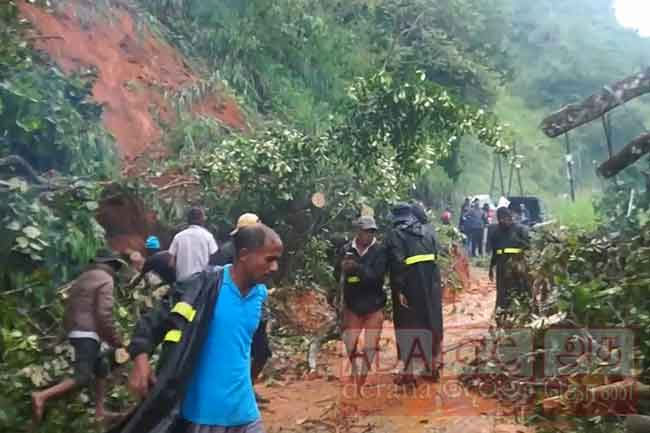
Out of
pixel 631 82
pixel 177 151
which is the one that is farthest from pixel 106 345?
pixel 177 151

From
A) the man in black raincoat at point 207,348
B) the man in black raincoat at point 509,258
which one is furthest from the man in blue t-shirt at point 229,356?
the man in black raincoat at point 509,258

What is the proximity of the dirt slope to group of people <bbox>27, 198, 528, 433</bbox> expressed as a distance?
563 cm

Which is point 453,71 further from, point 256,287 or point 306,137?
point 256,287

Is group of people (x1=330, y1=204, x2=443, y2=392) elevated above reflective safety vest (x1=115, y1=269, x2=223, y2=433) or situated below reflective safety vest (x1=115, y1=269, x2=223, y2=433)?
above

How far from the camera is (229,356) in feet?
11.0

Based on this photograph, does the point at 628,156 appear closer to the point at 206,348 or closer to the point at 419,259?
the point at 419,259

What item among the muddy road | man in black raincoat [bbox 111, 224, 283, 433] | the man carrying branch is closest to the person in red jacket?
the muddy road

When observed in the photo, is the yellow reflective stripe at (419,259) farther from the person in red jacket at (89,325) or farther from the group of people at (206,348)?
the group of people at (206,348)

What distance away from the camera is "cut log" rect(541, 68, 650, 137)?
18.9ft

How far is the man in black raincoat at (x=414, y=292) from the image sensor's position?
21.7 ft

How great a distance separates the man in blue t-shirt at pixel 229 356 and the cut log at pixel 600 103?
3.20 m

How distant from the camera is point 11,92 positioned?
7324 mm

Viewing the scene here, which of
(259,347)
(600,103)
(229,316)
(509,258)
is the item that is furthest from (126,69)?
(229,316)

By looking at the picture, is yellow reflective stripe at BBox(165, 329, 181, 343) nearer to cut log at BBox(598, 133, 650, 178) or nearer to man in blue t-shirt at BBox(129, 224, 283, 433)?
man in blue t-shirt at BBox(129, 224, 283, 433)
